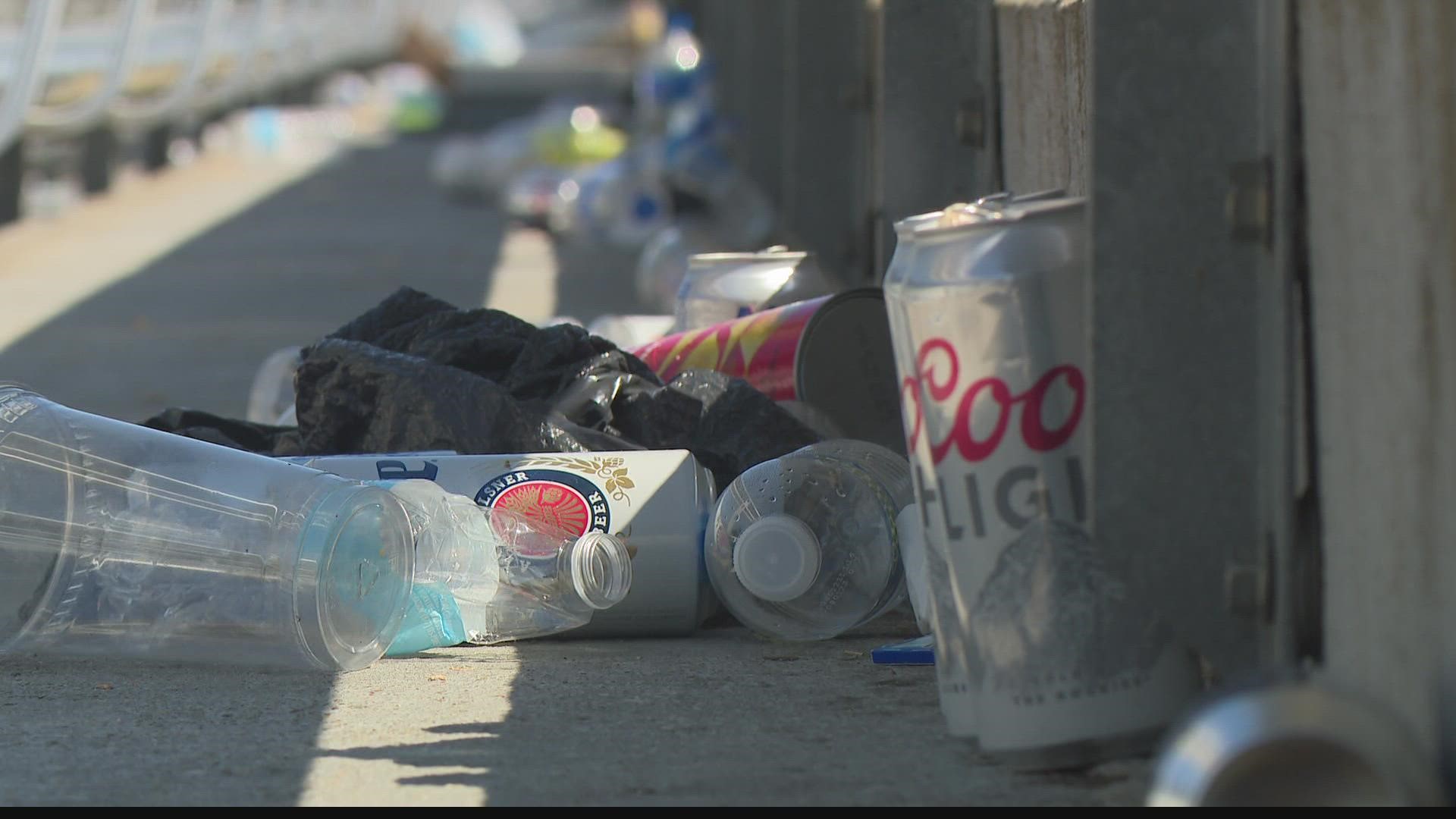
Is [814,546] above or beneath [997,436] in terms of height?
beneath

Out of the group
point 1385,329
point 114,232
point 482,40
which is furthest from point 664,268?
point 482,40

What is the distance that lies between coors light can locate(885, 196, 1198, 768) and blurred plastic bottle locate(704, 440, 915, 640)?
3.22ft

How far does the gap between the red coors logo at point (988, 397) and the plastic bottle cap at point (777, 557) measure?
718 millimetres

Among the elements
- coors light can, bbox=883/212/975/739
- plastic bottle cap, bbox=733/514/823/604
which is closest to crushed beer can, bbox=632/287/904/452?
plastic bottle cap, bbox=733/514/823/604

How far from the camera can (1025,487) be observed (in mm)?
2814

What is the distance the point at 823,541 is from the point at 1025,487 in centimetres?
111

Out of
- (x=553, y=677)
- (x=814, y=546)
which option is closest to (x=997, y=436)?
(x=814, y=546)

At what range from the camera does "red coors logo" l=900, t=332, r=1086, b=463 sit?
110 inches

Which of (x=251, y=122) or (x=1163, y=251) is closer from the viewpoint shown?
(x=1163, y=251)

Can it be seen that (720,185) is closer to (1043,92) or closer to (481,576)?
(1043,92)

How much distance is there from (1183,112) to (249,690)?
1831mm

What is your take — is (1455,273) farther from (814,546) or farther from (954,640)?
(814,546)

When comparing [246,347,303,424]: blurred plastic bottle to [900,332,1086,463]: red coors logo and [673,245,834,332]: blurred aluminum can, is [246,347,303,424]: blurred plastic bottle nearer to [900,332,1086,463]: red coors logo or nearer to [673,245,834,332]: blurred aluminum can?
[673,245,834,332]: blurred aluminum can

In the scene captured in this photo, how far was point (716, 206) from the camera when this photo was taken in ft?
42.8
